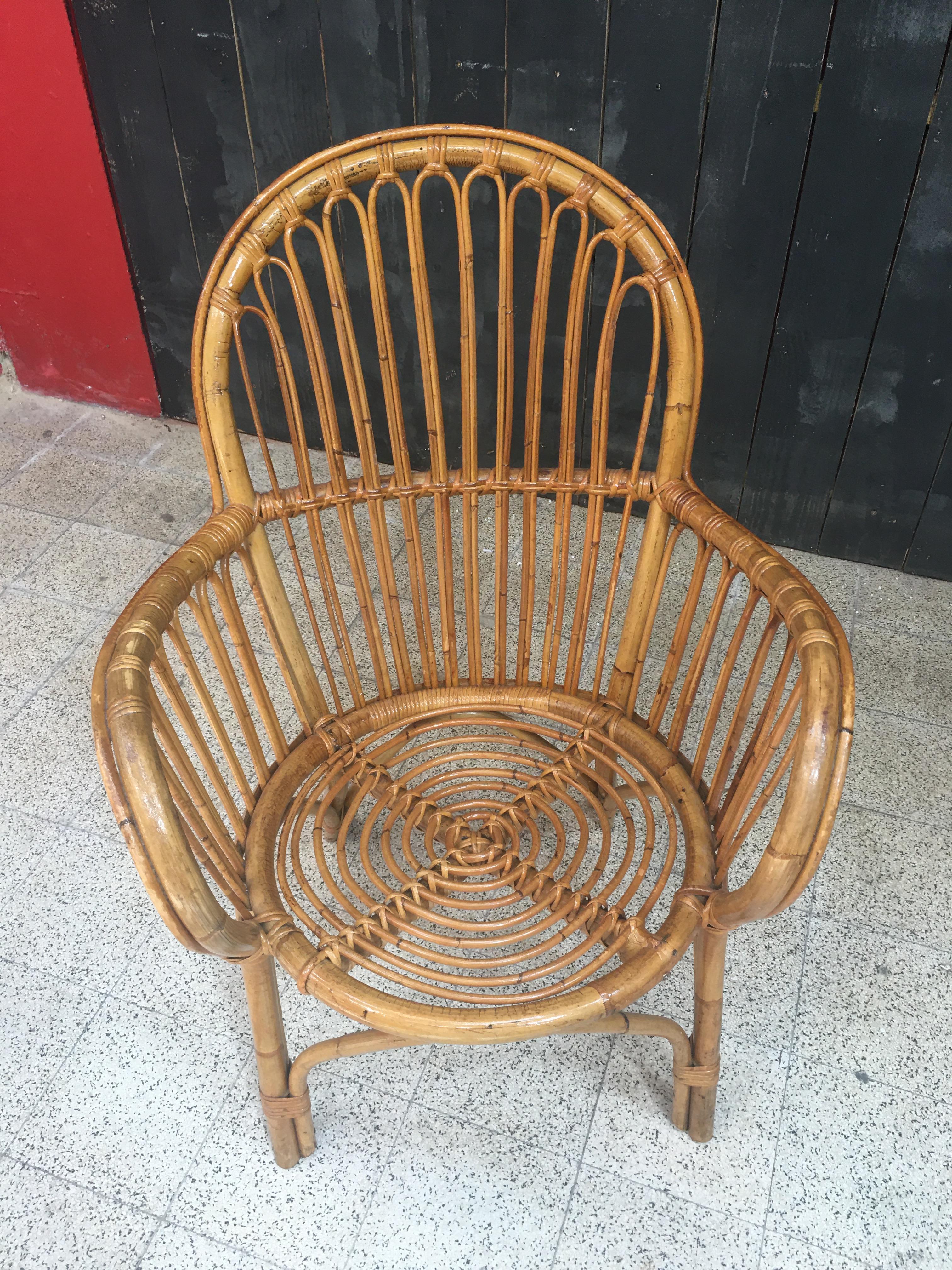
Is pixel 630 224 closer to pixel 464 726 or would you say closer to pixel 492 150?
pixel 492 150

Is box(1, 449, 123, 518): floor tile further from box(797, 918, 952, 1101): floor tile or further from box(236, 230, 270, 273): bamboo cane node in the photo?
box(797, 918, 952, 1101): floor tile

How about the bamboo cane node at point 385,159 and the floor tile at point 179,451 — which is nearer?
the bamboo cane node at point 385,159

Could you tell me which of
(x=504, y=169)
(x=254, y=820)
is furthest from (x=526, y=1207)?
(x=504, y=169)

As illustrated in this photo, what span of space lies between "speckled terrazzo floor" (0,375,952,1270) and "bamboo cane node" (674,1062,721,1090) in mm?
130

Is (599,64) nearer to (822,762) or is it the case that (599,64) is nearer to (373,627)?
(373,627)

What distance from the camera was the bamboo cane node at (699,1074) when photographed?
1.28m

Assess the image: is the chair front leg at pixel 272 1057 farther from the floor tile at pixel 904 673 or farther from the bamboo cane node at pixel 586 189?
the floor tile at pixel 904 673

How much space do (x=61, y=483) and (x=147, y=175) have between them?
0.75 metres

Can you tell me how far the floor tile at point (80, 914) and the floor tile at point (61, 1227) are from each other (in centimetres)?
28

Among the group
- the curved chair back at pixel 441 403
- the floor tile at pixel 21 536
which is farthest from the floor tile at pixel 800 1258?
the floor tile at pixel 21 536

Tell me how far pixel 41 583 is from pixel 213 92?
3.58ft

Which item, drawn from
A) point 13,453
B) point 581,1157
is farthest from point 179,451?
point 581,1157

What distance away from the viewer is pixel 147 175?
2.31 metres

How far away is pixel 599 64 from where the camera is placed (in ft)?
6.00
